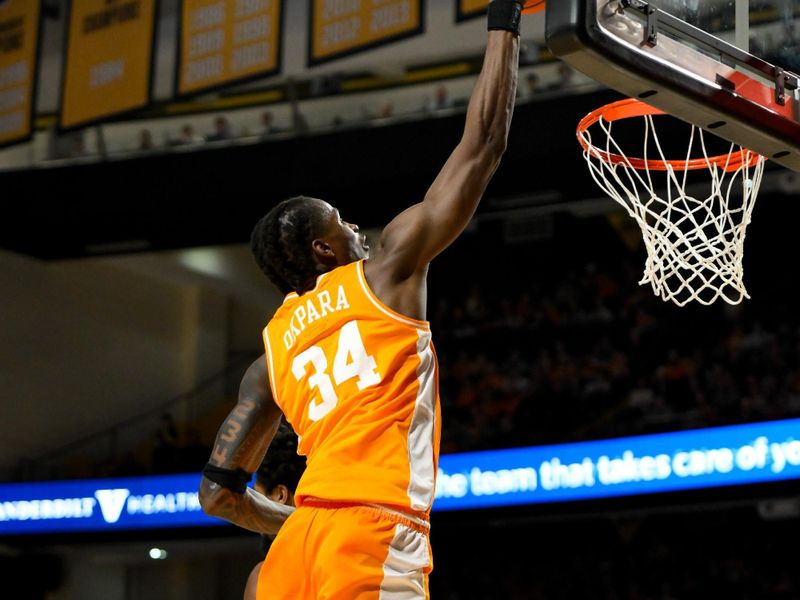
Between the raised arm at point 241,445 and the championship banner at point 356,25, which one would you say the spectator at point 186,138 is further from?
Answer: the raised arm at point 241,445

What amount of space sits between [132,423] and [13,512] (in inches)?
111

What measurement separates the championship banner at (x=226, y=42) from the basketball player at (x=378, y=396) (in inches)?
368

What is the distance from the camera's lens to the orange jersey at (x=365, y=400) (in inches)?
101

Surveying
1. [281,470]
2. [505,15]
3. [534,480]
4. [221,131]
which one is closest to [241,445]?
[281,470]

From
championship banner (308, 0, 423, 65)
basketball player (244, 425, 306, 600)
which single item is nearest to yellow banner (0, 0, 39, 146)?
championship banner (308, 0, 423, 65)

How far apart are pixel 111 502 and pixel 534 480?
15.3 ft

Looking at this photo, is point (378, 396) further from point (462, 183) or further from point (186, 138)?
point (186, 138)

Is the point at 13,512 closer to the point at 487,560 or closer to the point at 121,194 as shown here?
the point at 121,194

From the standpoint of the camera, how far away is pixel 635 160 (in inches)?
179

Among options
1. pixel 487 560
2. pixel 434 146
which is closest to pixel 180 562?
pixel 487 560

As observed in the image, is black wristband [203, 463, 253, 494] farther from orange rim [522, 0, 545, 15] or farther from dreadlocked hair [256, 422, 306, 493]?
orange rim [522, 0, 545, 15]

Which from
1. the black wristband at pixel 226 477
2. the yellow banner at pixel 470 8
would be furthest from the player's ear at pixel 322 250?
the yellow banner at pixel 470 8

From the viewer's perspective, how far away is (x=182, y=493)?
40.3 feet

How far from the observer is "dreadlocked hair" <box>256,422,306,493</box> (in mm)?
3533
